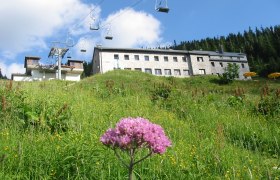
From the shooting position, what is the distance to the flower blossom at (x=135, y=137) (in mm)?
2201

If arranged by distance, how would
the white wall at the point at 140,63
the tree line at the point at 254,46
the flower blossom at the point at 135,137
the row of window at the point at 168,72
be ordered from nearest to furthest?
the flower blossom at the point at 135,137 < the white wall at the point at 140,63 < the row of window at the point at 168,72 < the tree line at the point at 254,46

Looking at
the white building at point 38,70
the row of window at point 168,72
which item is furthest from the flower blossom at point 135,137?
the row of window at point 168,72

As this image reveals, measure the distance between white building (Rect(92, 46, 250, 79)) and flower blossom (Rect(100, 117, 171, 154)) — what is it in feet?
207

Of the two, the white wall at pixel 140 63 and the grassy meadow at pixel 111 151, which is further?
the white wall at pixel 140 63

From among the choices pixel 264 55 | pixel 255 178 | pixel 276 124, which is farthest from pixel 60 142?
pixel 264 55

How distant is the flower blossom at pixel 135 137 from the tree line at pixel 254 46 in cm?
10740

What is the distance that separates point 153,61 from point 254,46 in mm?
70015

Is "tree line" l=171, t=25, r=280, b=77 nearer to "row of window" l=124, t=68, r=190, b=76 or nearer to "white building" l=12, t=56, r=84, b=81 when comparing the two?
"row of window" l=124, t=68, r=190, b=76

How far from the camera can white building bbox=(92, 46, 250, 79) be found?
67562 mm

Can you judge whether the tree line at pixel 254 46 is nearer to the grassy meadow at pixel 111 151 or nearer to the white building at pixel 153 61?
the white building at pixel 153 61

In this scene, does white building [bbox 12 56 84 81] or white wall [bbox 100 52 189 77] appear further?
white building [bbox 12 56 84 81]

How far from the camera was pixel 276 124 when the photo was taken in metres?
7.83

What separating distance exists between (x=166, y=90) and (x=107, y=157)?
8.33 m

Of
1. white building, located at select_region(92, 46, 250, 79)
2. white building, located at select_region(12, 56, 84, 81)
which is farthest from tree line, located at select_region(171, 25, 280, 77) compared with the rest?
white building, located at select_region(12, 56, 84, 81)
